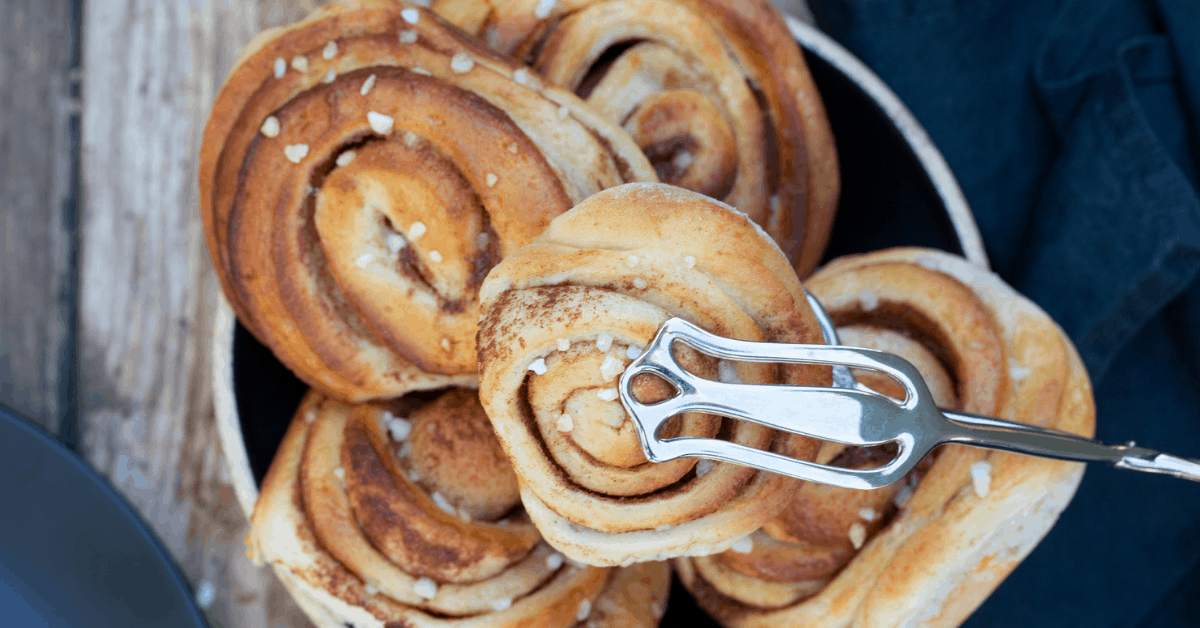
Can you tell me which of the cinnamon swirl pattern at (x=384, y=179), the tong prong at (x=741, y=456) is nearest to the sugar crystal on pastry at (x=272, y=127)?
the cinnamon swirl pattern at (x=384, y=179)

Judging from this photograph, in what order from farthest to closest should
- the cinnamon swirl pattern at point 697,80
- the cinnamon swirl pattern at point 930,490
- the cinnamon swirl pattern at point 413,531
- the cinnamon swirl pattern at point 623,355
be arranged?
the cinnamon swirl pattern at point 697,80
the cinnamon swirl pattern at point 413,531
the cinnamon swirl pattern at point 930,490
the cinnamon swirl pattern at point 623,355

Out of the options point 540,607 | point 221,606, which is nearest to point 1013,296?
point 540,607

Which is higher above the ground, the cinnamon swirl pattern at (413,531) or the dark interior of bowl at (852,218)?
the dark interior of bowl at (852,218)

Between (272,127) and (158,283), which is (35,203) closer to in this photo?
(158,283)

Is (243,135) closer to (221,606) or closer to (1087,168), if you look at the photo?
(221,606)

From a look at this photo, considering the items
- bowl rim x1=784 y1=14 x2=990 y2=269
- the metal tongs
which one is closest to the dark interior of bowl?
bowl rim x1=784 y1=14 x2=990 y2=269

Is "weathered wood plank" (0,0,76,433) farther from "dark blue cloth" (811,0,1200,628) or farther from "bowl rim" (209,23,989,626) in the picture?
"dark blue cloth" (811,0,1200,628)

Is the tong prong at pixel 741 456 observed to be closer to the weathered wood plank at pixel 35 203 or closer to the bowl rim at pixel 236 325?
the bowl rim at pixel 236 325
